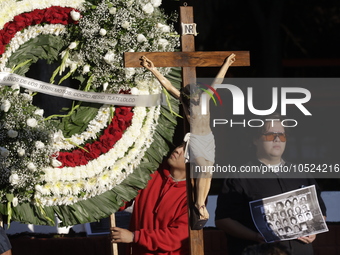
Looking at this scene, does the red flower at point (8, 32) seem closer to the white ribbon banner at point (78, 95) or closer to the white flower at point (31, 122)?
the white ribbon banner at point (78, 95)

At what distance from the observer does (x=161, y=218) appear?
16.7 feet

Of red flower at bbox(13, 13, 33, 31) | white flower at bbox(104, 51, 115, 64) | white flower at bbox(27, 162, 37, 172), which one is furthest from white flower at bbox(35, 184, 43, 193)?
red flower at bbox(13, 13, 33, 31)

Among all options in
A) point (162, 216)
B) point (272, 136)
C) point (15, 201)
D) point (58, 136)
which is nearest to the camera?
point (15, 201)

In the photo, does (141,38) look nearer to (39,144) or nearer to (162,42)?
(162,42)

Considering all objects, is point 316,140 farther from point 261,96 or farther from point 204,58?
point 204,58

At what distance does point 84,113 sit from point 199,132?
79 cm

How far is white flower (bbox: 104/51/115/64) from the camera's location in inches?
192

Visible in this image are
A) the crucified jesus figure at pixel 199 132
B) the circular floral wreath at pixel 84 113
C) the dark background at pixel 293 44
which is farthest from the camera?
the dark background at pixel 293 44

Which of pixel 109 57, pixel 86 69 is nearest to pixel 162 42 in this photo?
pixel 109 57

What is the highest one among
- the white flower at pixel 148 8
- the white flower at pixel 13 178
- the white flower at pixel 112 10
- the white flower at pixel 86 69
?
the white flower at pixel 148 8

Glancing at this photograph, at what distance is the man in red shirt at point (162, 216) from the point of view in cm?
500

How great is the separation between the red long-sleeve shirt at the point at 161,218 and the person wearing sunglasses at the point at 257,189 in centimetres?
25

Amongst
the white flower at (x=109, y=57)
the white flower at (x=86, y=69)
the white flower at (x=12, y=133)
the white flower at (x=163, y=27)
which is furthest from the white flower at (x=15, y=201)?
the white flower at (x=163, y=27)

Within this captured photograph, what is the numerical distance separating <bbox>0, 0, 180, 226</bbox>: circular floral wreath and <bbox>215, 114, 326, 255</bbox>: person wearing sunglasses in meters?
0.50
